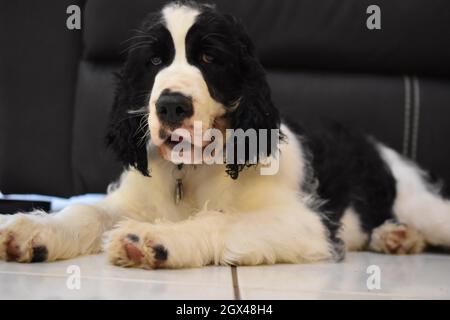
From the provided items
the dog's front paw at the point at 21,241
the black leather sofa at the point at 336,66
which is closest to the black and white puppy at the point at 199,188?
the dog's front paw at the point at 21,241

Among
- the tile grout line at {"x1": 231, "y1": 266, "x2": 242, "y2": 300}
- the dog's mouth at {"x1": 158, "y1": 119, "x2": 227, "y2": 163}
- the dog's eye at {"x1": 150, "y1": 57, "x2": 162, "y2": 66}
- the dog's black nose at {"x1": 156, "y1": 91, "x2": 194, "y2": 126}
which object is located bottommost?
the tile grout line at {"x1": 231, "y1": 266, "x2": 242, "y2": 300}

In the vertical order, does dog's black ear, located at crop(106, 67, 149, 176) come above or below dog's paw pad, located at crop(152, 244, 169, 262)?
above

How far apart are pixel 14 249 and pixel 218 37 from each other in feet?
3.29

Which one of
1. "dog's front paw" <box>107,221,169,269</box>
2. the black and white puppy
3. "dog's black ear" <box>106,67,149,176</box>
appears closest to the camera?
"dog's front paw" <box>107,221,169,269</box>

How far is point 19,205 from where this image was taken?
125 inches

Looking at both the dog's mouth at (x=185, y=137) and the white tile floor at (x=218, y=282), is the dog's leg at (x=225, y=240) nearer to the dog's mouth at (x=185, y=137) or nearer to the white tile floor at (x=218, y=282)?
the white tile floor at (x=218, y=282)

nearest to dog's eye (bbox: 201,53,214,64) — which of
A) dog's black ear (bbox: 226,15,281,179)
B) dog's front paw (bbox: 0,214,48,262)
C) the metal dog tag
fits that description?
dog's black ear (bbox: 226,15,281,179)

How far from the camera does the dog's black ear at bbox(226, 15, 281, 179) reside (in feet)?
7.61

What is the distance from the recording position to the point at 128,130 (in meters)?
2.44

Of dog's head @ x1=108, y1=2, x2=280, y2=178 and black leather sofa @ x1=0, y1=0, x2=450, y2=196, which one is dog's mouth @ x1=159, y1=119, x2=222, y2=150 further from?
black leather sofa @ x1=0, y1=0, x2=450, y2=196

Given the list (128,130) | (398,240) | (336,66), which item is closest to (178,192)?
(128,130)

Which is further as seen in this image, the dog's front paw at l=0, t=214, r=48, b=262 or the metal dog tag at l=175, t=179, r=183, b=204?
Result: the metal dog tag at l=175, t=179, r=183, b=204
